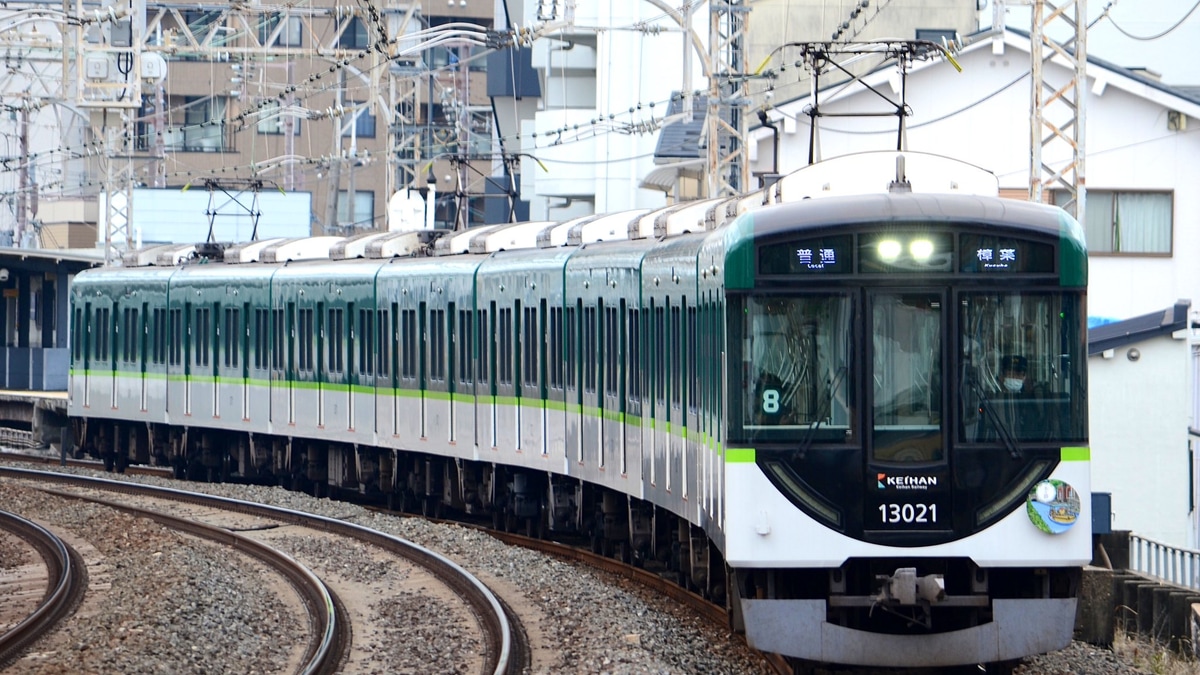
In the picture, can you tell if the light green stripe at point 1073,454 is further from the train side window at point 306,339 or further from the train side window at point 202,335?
the train side window at point 202,335

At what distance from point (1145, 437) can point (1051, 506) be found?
25.3ft

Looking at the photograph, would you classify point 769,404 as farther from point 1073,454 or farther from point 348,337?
point 348,337

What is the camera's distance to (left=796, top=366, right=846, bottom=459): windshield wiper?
9188mm

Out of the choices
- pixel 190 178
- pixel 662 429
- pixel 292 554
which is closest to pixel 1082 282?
pixel 662 429

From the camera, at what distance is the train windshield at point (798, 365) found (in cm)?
920

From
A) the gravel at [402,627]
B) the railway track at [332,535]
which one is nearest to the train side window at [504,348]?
the gravel at [402,627]

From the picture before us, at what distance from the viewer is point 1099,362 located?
1661cm

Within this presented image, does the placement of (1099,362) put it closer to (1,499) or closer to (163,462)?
(1,499)

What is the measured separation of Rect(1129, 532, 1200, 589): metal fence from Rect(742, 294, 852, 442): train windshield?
523 cm

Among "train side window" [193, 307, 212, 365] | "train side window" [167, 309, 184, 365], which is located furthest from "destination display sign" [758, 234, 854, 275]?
"train side window" [167, 309, 184, 365]

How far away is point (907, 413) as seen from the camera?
921 cm

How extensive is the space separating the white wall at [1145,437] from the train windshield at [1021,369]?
293 inches

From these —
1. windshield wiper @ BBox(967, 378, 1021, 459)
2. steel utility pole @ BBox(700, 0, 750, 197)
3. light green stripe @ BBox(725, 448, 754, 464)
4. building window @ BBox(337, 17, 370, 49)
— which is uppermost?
building window @ BBox(337, 17, 370, 49)

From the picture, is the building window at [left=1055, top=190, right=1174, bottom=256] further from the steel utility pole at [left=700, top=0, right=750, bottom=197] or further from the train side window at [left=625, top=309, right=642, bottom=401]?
the train side window at [left=625, top=309, right=642, bottom=401]
